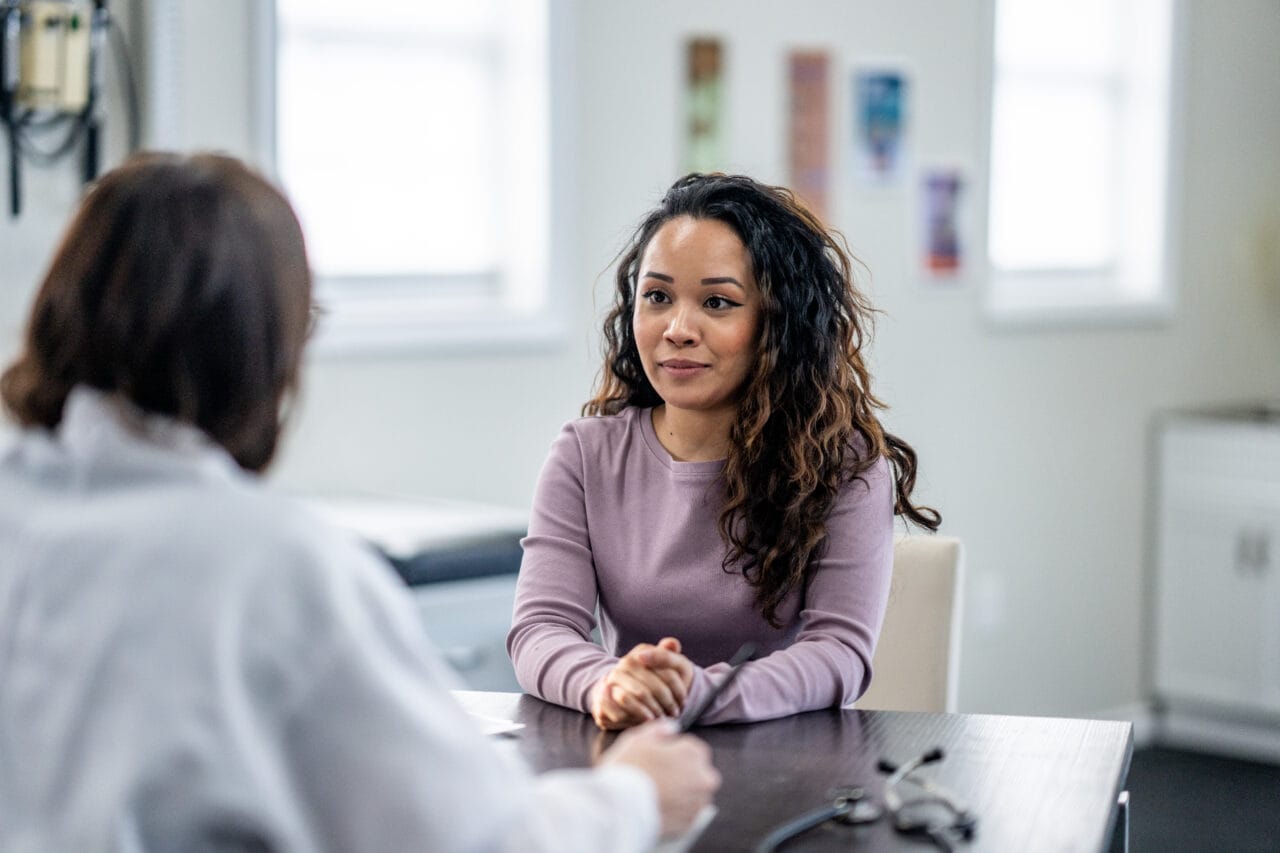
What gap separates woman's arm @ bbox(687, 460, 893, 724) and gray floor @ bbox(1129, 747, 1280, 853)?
75.8 inches

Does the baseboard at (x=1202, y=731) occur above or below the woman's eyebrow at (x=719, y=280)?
below

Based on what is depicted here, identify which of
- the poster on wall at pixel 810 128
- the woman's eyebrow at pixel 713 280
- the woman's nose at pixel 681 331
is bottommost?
the woman's nose at pixel 681 331

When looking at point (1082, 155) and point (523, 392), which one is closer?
point (523, 392)

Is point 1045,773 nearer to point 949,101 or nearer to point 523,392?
point 523,392

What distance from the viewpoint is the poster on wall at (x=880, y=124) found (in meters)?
3.83

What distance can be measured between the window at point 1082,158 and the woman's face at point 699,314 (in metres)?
2.52

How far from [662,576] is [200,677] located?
A: 998 millimetres

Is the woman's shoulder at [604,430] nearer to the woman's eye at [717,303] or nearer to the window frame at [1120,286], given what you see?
the woman's eye at [717,303]

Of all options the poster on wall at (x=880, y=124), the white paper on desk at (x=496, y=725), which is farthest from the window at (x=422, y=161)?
the white paper on desk at (x=496, y=725)

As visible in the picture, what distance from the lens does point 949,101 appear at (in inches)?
157

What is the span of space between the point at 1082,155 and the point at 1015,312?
620 mm

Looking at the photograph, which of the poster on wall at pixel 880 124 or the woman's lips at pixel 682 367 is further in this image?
the poster on wall at pixel 880 124

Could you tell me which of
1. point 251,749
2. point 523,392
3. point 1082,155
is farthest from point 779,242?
point 1082,155

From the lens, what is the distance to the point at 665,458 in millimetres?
1901
